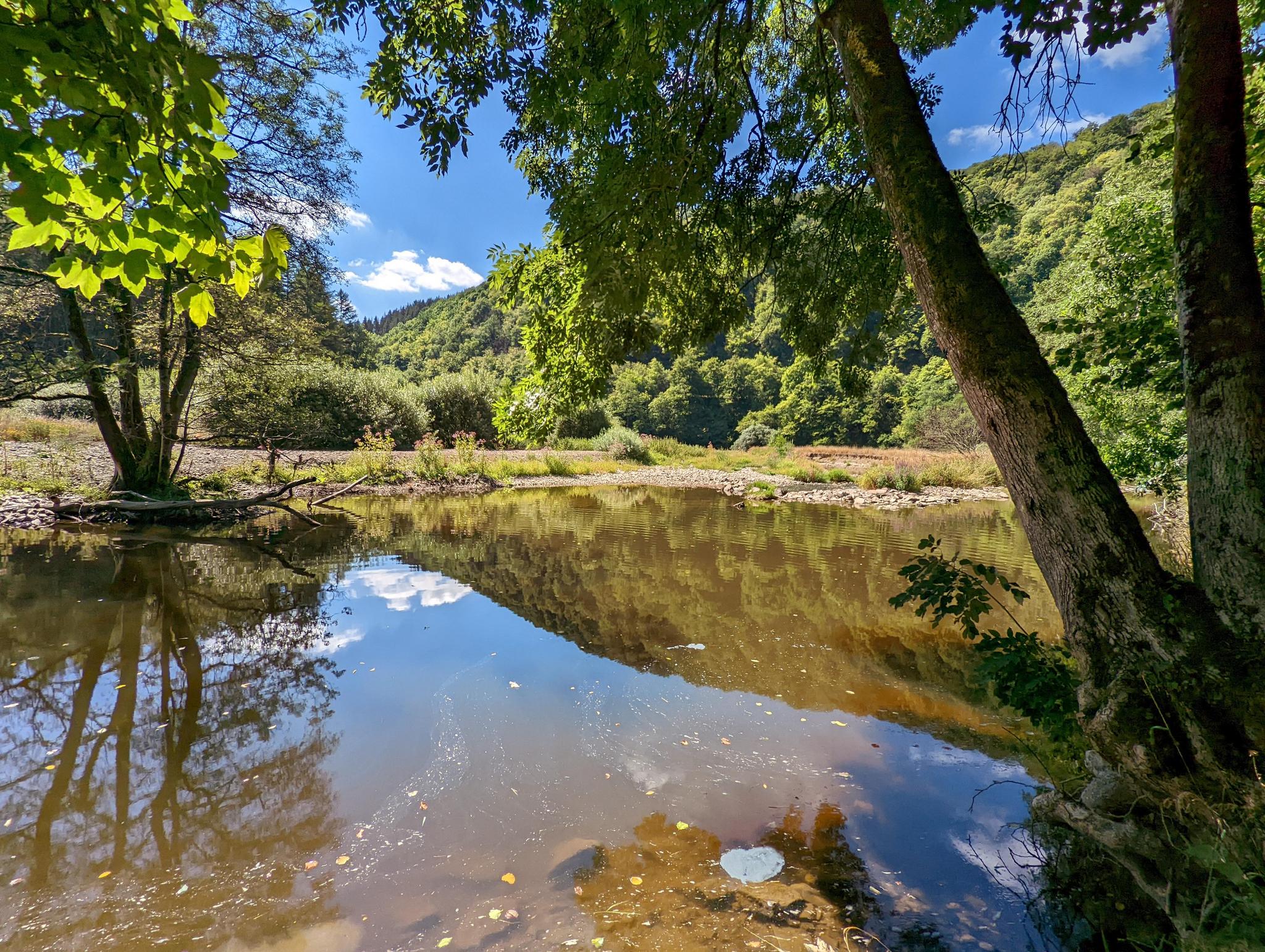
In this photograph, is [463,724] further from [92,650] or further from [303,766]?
[92,650]

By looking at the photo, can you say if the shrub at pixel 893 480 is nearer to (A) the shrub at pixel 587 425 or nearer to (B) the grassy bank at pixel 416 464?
(B) the grassy bank at pixel 416 464

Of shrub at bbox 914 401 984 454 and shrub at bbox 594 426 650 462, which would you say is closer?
shrub at bbox 594 426 650 462

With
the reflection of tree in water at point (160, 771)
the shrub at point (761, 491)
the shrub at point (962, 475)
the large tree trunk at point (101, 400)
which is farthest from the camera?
the shrub at point (962, 475)

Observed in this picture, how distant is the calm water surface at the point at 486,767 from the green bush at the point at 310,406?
4392 mm

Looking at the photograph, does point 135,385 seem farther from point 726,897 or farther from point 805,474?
point 805,474

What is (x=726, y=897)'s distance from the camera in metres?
2.15

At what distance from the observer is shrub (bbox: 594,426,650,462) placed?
24188mm

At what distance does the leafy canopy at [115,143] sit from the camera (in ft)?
3.82

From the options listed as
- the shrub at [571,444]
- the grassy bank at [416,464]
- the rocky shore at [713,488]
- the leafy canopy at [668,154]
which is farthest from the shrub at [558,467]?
the leafy canopy at [668,154]

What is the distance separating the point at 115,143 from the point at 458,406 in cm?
2429

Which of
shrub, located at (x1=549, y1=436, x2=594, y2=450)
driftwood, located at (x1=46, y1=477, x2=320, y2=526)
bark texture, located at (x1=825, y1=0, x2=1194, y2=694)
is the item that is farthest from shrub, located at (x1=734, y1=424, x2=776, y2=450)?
bark texture, located at (x1=825, y1=0, x2=1194, y2=694)

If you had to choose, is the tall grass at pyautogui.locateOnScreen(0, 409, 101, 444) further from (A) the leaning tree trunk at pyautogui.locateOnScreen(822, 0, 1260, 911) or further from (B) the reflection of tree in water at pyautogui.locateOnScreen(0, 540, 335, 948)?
(A) the leaning tree trunk at pyautogui.locateOnScreen(822, 0, 1260, 911)

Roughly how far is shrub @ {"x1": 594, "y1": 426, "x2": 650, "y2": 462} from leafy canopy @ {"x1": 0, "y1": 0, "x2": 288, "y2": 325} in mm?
22190

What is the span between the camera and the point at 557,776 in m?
3.00
